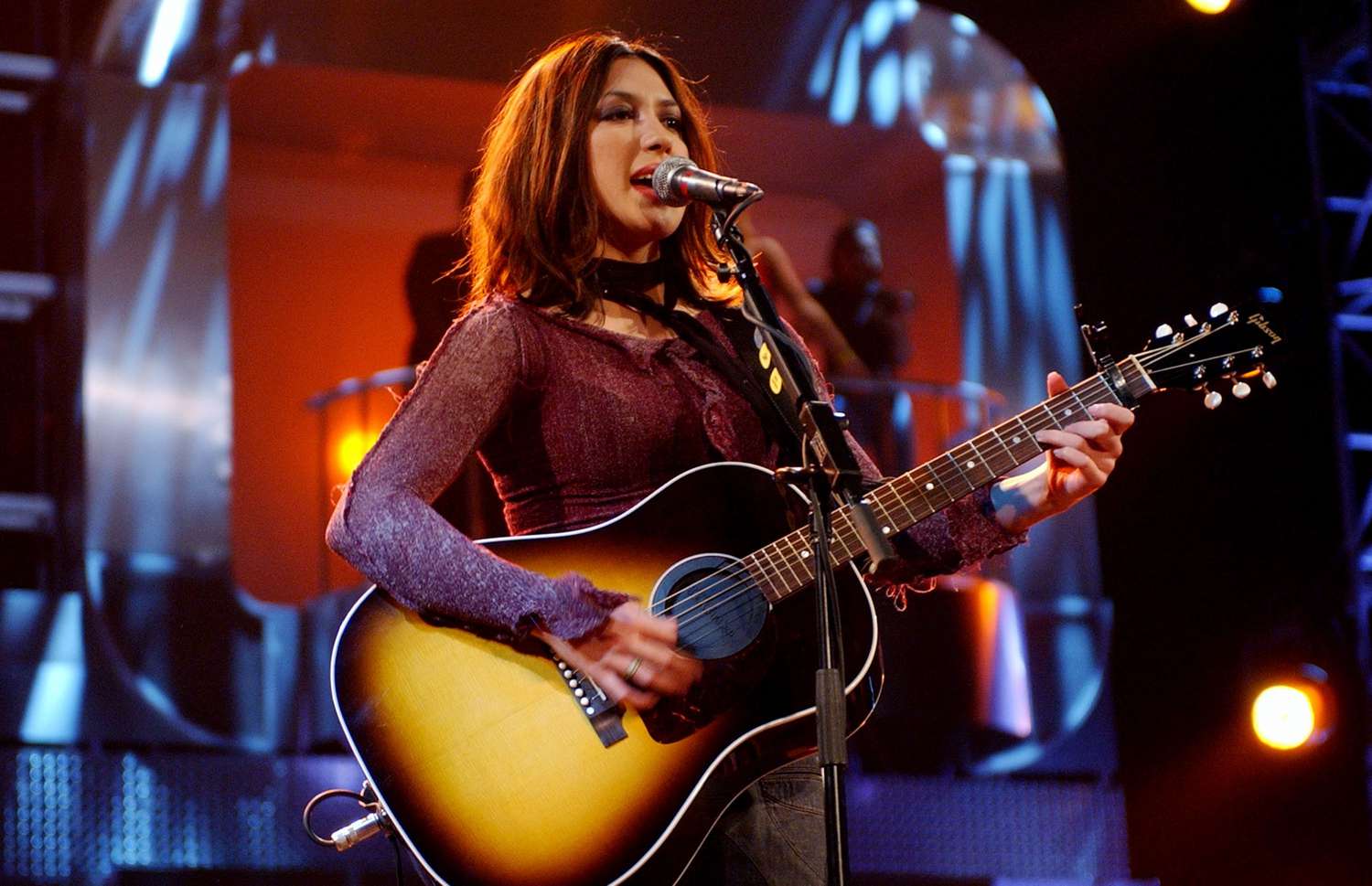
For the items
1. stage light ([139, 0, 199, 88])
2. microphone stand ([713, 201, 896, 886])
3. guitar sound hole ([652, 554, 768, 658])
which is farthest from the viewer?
stage light ([139, 0, 199, 88])

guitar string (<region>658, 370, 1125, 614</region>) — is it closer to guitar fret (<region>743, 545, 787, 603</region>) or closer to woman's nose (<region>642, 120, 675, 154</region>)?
guitar fret (<region>743, 545, 787, 603</region>)

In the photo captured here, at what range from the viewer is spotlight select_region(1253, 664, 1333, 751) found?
5.02m

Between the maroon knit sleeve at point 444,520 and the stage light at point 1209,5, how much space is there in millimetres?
3884

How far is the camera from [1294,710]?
16.5 ft

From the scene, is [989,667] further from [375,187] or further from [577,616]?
[577,616]

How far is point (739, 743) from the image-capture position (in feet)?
7.20

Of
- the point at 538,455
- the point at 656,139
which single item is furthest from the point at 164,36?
the point at 538,455

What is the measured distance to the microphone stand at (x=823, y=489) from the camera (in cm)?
190

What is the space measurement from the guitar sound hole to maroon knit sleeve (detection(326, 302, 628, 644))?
102mm

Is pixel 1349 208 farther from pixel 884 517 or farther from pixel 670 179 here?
pixel 670 179

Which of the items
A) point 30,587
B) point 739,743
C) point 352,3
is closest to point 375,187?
point 352,3

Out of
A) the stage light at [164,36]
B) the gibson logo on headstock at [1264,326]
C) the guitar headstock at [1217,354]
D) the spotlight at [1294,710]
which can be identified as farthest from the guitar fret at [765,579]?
the spotlight at [1294,710]

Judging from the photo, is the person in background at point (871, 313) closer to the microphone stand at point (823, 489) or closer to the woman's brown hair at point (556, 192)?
the woman's brown hair at point (556, 192)

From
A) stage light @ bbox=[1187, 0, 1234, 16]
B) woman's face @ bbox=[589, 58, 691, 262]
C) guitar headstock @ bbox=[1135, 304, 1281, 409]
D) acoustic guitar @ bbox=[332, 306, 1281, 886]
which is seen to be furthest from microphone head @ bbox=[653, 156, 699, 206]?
stage light @ bbox=[1187, 0, 1234, 16]
